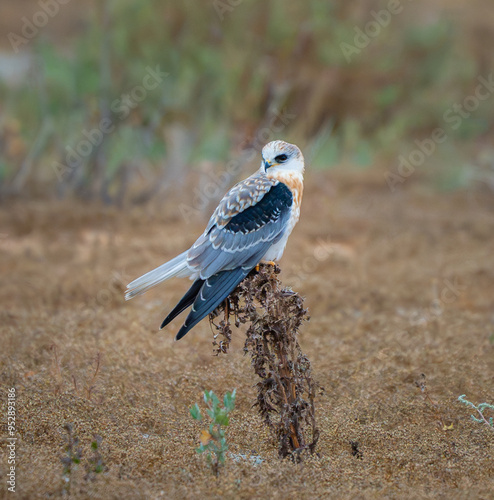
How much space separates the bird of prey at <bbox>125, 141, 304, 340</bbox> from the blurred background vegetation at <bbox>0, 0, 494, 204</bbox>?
4229 mm

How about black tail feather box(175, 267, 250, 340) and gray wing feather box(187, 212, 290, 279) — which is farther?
gray wing feather box(187, 212, 290, 279)

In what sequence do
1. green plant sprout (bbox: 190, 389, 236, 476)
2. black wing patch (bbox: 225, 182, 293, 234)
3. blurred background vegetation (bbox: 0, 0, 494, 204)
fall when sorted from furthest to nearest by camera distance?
blurred background vegetation (bbox: 0, 0, 494, 204), black wing patch (bbox: 225, 182, 293, 234), green plant sprout (bbox: 190, 389, 236, 476)

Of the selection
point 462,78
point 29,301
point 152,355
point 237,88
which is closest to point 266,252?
point 152,355

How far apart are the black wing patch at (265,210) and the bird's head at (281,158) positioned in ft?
0.37

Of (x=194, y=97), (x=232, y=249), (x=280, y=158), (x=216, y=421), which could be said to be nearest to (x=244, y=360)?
(x=232, y=249)

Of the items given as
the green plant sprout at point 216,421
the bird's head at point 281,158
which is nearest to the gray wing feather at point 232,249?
the bird's head at point 281,158

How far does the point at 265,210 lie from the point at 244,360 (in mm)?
1310

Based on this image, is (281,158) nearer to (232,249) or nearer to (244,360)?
(232,249)

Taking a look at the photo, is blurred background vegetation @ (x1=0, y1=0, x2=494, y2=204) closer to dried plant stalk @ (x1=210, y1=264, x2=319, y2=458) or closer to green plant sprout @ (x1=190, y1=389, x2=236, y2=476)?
dried plant stalk @ (x1=210, y1=264, x2=319, y2=458)

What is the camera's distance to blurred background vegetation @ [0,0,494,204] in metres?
8.48

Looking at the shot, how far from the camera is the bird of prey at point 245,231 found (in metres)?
3.31

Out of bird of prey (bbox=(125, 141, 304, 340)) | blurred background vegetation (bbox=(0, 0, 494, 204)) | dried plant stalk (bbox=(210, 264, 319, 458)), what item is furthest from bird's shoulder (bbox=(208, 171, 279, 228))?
blurred background vegetation (bbox=(0, 0, 494, 204))

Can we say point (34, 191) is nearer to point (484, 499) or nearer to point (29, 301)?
point (29, 301)

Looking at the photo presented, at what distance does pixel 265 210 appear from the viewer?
11.5 feet
